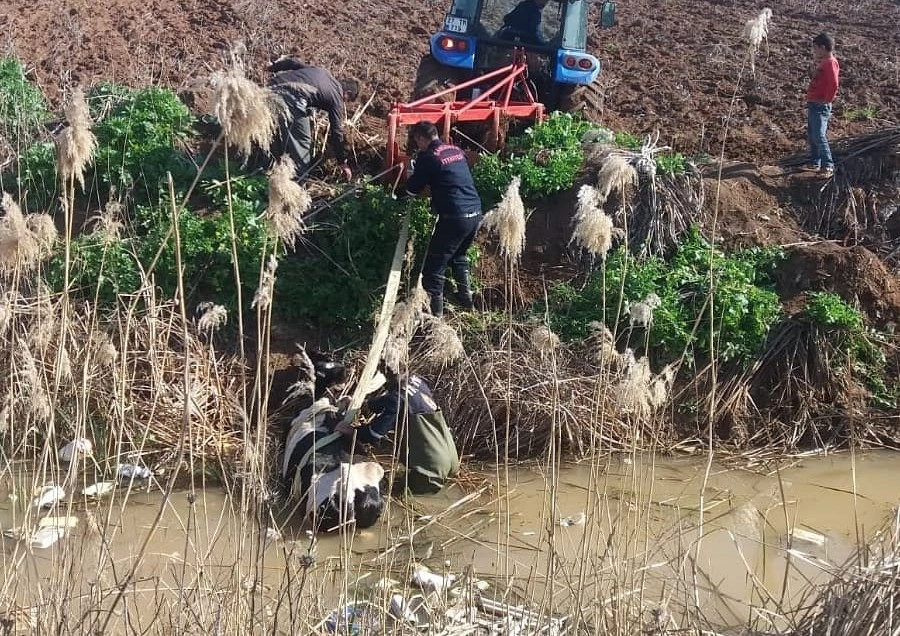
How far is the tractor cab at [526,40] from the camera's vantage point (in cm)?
907

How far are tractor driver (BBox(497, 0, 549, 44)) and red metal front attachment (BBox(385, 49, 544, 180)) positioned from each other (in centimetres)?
32

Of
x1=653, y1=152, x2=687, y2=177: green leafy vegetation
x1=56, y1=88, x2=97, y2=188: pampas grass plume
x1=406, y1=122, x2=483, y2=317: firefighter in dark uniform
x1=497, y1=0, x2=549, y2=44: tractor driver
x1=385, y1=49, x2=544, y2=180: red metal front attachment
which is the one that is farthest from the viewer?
x1=497, y1=0, x2=549, y2=44: tractor driver

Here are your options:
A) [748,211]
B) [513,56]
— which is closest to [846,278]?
[748,211]

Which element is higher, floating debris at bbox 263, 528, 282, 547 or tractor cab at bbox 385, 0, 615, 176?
tractor cab at bbox 385, 0, 615, 176

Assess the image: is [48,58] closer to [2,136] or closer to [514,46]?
[2,136]

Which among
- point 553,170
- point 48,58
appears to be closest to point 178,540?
point 553,170

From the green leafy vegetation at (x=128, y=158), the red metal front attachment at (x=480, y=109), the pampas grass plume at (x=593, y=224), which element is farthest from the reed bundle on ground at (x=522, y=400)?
the green leafy vegetation at (x=128, y=158)

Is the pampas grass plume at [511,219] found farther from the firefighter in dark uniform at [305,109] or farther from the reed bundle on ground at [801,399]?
the firefighter in dark uniform at [305,109]

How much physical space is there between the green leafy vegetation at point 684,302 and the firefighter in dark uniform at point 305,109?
2.33m

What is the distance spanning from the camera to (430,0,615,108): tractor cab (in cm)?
907

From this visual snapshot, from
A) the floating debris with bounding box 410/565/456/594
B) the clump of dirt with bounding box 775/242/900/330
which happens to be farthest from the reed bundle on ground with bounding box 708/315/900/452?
the floating debris with bounding box 410/565/456/594

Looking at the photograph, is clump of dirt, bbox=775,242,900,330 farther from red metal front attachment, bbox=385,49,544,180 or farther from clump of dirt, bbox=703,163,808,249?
red metal front attachment, bbox=385,49,544,180

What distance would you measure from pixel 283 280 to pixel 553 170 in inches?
95.7

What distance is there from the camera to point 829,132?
33.8 feet
